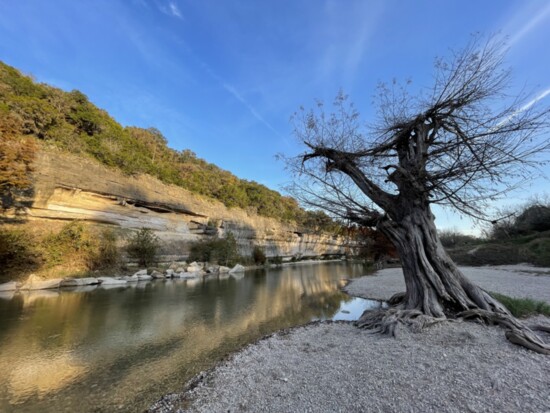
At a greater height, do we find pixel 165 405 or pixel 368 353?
pixel 368 353

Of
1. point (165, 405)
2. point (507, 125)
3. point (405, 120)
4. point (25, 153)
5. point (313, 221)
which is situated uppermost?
point (25, 153)

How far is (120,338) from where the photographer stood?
19.9 ft

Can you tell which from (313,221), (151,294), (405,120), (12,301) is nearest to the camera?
(405,120)

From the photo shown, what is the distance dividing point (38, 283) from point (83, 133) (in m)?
13.1

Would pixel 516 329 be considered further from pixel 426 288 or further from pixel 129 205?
pixel 129 205

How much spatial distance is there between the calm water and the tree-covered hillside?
11.7 ft

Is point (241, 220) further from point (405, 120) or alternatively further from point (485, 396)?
point (485, 396)

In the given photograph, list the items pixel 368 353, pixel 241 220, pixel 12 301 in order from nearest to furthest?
pixel 368 353 < pixel 12 301 < pixel 241 220

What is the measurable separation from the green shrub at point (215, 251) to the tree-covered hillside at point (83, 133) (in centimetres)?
639

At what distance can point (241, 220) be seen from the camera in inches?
1308

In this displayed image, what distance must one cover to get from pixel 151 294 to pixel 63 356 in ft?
22.7

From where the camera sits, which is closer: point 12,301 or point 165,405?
point 165,405

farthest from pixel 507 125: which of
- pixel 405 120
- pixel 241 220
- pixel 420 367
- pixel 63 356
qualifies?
pixel 241 220

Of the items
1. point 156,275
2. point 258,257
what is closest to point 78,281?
point 156,275
